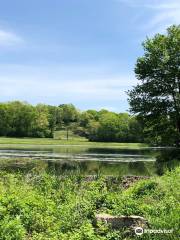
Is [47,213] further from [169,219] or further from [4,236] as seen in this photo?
[169,219]

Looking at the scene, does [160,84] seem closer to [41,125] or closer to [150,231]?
[150,231]

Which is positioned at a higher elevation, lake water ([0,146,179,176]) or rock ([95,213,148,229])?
rock ([95,213,148,229])

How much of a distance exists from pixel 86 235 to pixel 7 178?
9496 millimetres

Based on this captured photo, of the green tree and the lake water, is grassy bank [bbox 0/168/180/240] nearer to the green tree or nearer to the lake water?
the lake water

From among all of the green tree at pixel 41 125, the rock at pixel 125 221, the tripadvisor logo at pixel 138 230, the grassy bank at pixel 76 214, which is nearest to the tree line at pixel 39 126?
the green tree at pixel 41 125

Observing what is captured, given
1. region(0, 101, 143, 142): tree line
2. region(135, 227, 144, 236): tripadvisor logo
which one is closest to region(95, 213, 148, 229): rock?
region(135, 227, 144, 236): tripadvisor logo

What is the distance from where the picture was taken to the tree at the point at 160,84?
153ft

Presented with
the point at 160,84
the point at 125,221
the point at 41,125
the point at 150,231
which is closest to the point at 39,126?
the point at 41,125

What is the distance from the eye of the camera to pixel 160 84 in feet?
155

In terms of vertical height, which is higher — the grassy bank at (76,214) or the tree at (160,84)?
the tree at (160,84)

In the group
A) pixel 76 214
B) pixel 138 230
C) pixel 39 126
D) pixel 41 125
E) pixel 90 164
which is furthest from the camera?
pixel 41 125

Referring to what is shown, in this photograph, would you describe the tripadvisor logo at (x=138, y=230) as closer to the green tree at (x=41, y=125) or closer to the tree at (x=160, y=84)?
the tree at (x=160, y=84)

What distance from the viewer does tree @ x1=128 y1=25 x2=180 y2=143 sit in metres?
46.7

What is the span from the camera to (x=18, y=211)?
11.9 metres
